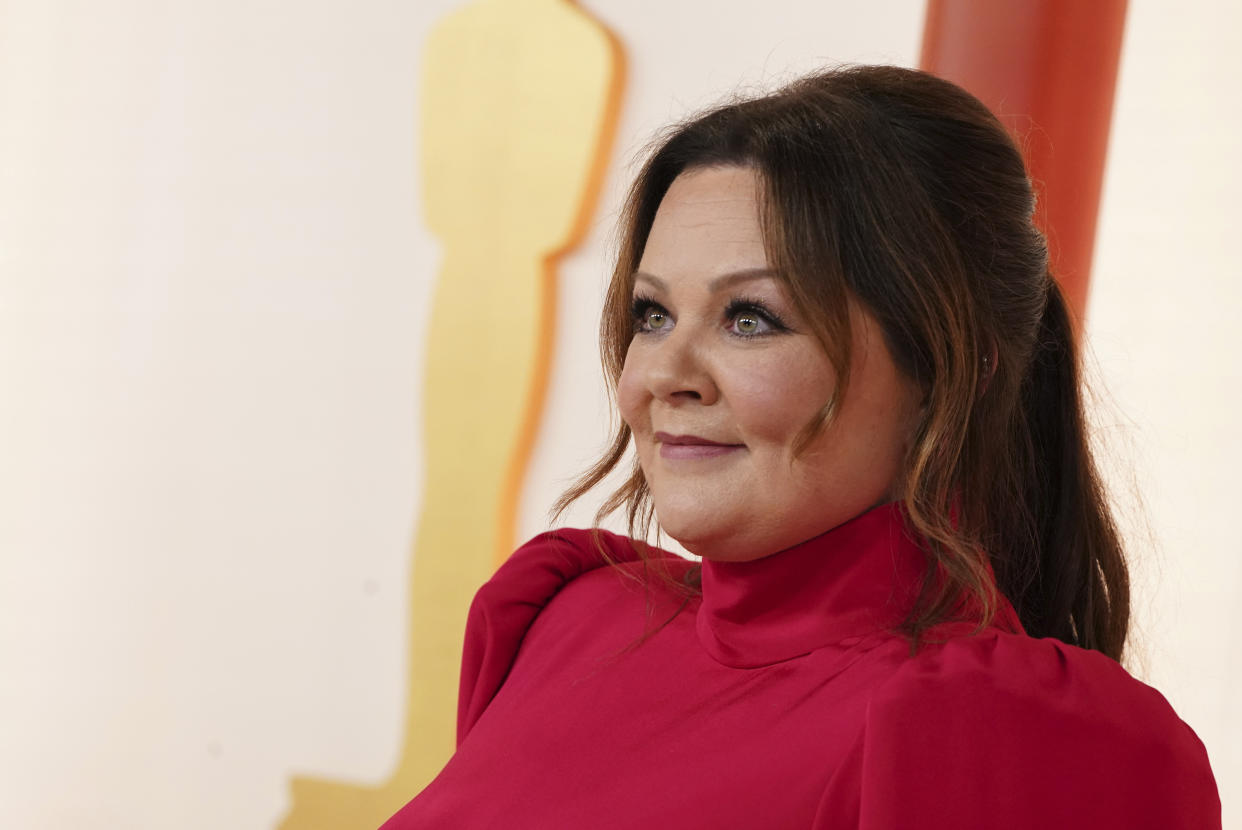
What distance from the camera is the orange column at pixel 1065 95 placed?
1.63m

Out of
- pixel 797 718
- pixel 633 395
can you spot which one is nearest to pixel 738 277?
pixel 633 395

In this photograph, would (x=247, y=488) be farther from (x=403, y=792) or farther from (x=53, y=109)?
(x=53, y=109)

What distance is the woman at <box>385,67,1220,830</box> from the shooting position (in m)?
0.82

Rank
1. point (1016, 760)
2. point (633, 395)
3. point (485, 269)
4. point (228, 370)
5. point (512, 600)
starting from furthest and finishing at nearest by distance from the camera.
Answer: point (228, 370), point (485, 269), point (512, 600), point (633, 395), point (1016, 760)

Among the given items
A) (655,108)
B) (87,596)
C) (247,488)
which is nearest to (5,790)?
(87,596)

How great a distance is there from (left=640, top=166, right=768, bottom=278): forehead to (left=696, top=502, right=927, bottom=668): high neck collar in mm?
203

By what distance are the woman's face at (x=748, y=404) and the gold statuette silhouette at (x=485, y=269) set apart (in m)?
0.99

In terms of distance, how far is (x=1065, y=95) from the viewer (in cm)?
163

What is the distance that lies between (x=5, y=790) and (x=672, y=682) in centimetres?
192

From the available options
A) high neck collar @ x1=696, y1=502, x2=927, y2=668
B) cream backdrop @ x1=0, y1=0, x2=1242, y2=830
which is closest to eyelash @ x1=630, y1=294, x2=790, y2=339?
high neck collar @ x1=696, y1=502, x2=927, y2=668

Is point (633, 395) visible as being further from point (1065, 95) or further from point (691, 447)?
point (1065, 95)

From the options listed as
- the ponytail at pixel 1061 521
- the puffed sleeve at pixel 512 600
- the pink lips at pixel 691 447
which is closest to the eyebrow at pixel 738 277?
the pink lips at pixel 691 447

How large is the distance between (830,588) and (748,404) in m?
0.14

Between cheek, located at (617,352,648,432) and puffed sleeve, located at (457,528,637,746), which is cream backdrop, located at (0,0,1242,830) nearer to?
puffed sleeve, located at (457,528,637,746)
